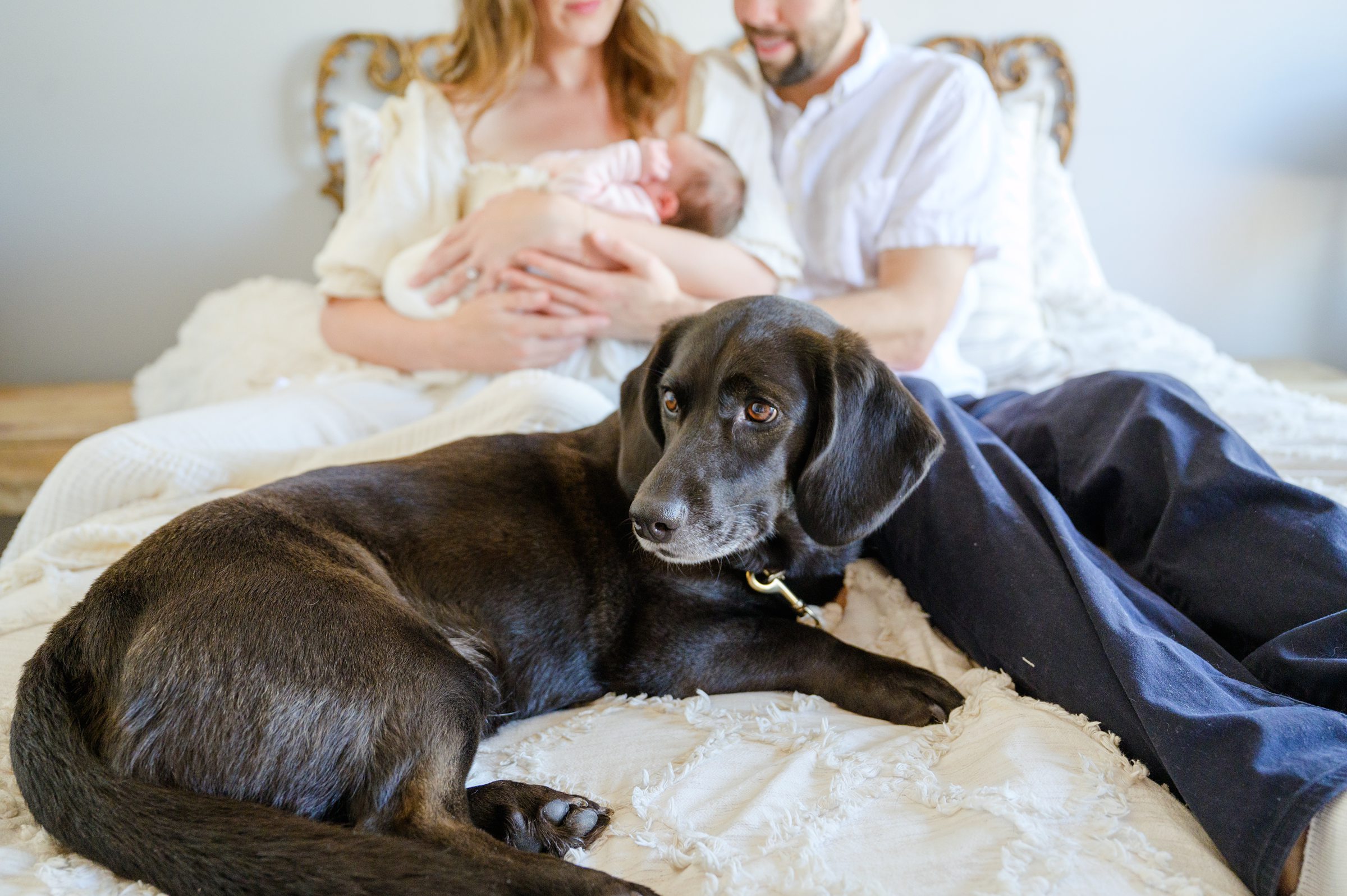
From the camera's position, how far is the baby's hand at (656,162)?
225 cm

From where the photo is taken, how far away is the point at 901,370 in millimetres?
2143

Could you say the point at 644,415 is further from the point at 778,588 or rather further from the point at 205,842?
the point at 205,842

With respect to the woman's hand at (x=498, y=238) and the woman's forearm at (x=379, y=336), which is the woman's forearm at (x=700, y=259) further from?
the woman's forearm at (x=379, y=336)

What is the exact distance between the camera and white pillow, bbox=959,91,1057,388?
261cm

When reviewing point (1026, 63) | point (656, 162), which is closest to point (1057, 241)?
point (1026, 63)

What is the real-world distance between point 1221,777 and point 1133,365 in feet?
5.96

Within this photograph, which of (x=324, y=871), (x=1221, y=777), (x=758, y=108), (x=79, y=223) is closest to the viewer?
(x=324, y=871)

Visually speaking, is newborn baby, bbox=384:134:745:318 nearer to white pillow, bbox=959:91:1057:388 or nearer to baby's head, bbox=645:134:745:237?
baby's head, bbox=645:134:745:237

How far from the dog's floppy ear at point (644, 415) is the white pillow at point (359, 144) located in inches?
58.5

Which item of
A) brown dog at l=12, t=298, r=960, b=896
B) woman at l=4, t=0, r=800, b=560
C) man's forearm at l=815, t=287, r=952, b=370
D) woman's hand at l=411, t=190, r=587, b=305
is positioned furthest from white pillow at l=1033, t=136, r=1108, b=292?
brown dog at l=12, t=298, r=960, b=896

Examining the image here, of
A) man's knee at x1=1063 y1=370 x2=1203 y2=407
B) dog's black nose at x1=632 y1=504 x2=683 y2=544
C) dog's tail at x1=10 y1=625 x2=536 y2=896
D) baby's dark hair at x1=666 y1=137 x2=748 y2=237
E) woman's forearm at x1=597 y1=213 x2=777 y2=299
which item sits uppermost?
baby's dark hair at x1=666 y1=137 x2=748 y2=237

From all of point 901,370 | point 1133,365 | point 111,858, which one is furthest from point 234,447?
point 1133,365

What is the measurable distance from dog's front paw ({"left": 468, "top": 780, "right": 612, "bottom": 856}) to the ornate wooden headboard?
2812 millimetres

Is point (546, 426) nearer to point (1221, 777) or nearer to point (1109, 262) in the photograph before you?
point (1221, 777)
